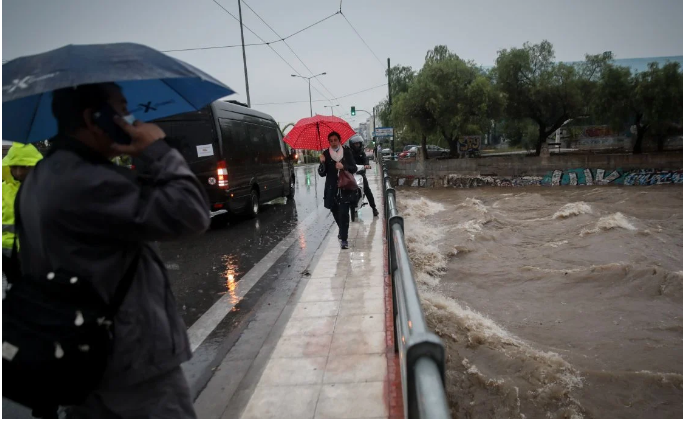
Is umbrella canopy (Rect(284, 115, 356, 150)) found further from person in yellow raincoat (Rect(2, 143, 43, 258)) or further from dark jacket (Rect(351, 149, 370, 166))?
person in yellow raincoat (Rect(2, 143, 43, 258))

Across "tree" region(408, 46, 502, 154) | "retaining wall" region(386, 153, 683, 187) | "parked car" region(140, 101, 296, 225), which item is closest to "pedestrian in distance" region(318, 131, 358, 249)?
"parked car" region(140, 101, 296, 225)

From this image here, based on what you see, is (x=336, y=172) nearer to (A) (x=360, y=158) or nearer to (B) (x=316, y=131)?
(B) (x=316, y=131)

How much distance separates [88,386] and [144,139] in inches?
32.8

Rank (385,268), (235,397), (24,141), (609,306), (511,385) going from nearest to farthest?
1. (24,141)
2. (235,397)
3. (511,385)
4. (385,268)
5. (609,306)

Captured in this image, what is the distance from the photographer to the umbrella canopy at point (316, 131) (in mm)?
7805

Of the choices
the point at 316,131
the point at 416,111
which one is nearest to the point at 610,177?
the point at 416,111

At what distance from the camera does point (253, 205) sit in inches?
453

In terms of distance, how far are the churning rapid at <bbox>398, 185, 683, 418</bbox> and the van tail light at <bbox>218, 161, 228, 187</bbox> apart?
4646 mm

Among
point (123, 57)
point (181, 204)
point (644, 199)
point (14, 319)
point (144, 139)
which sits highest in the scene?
point (123, 57)

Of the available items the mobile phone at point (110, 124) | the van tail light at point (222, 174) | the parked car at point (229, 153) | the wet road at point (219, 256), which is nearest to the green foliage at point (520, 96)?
the parked car at point (229, 153)

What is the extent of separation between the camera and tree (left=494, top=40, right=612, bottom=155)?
3244 cm

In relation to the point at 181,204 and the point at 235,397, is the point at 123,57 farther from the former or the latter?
the point at 235,397

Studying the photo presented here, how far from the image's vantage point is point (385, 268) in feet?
19.6

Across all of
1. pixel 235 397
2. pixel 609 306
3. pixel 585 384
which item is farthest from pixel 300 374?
pixel 609 306
